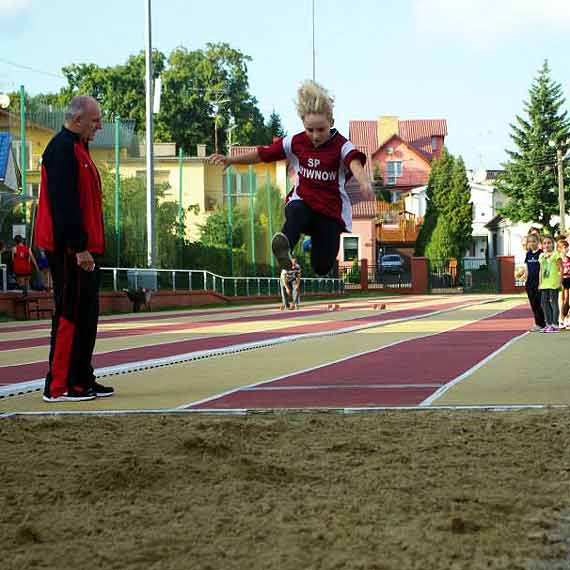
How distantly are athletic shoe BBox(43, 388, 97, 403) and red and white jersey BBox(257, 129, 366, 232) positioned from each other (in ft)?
6.86

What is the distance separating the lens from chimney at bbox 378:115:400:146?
95.9m

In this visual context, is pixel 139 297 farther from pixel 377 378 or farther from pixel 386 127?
pixel 386 127

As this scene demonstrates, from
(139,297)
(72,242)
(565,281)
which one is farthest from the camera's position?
(139,297)

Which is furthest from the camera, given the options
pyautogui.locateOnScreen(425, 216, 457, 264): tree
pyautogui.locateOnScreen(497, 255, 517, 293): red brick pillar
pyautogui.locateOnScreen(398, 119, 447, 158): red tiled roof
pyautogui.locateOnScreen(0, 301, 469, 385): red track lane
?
pyautogui.locateOnScreen(398, 119, 447, 158): red tiled roof

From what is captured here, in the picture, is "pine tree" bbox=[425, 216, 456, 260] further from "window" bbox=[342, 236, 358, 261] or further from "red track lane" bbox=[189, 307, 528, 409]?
"red track lane" bbox=[189, 307, 528, 409]

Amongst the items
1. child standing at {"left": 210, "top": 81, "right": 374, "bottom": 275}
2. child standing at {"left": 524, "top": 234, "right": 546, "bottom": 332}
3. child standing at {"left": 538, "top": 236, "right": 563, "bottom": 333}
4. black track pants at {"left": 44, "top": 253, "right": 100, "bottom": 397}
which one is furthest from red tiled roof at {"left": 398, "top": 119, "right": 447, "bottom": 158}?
black track pants at {"left": 44, "top": 253, "right": 100, "bottom": 397}

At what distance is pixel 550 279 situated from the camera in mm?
16250

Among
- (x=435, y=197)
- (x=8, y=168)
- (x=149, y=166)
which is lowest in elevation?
(x=8, y=168)

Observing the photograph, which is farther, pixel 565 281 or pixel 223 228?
pixel 223 228

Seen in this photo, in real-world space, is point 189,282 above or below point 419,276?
above

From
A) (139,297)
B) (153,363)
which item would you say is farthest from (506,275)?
(153,363)

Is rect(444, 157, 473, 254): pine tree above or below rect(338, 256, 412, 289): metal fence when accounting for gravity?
above

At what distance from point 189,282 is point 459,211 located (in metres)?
46.2

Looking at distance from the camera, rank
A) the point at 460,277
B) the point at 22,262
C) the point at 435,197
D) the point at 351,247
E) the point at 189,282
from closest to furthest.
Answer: the point at 22,262, the point at 189,282, the point at 460,277, the point at 435,197, the point at 351,247
